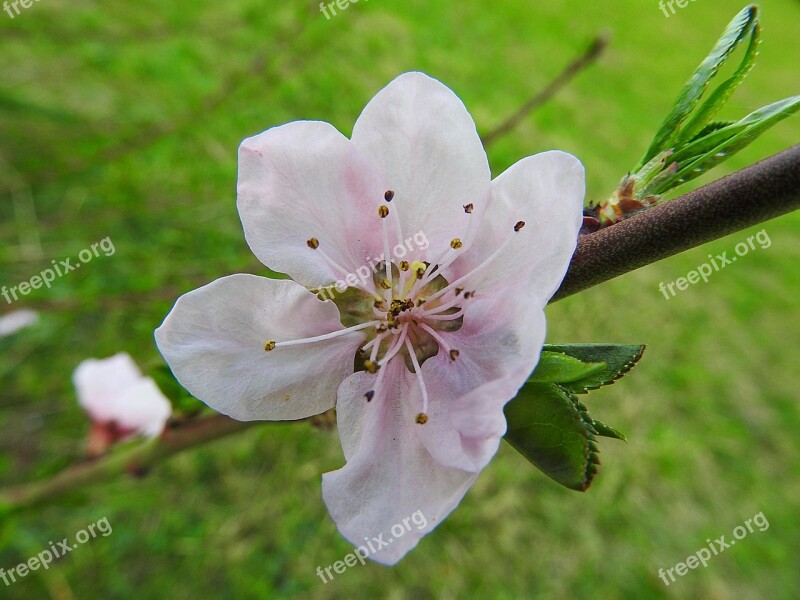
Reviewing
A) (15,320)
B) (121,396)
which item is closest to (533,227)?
(121,396)

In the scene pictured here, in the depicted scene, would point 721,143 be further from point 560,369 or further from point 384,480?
point 384,480

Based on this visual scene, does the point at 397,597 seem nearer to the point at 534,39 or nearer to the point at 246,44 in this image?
the point at 246,44

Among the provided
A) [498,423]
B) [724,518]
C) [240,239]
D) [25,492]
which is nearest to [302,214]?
[498,423]

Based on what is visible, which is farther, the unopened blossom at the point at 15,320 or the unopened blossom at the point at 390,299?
the unopened blossom at the point at 15,320

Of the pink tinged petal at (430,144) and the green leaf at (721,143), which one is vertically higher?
the pink tinged petal at (430,144)

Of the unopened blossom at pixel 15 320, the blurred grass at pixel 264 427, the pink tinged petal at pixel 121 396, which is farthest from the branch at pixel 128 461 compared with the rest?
the unopened blossom at pixel 15 320

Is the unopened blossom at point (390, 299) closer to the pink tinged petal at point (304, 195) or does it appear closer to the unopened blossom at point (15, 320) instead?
the pink tinged petal at point (304, 195)
